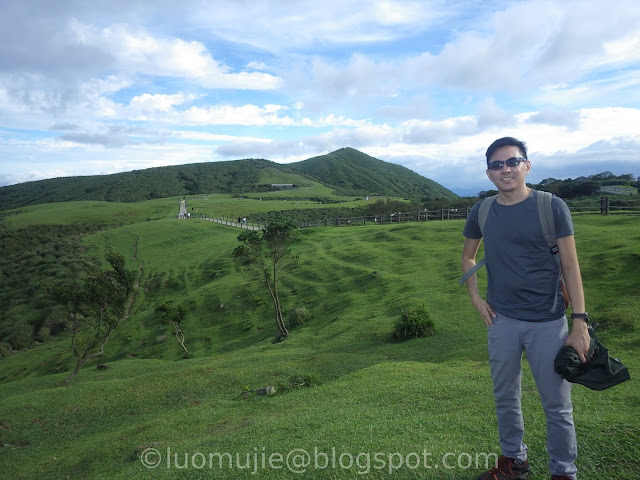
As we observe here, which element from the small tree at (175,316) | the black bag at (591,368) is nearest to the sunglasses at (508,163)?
the black bag at (591,368)

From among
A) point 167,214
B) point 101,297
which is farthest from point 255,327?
point 167,214

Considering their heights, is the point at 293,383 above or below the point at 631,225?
below

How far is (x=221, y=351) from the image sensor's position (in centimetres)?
2598

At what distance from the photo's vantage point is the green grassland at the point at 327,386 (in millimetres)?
5750

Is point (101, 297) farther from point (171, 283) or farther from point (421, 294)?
point (171, 283)

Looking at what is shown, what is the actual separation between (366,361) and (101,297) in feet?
49.6

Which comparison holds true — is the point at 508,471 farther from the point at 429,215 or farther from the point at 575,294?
the point at 429,215

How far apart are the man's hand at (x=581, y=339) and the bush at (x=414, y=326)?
1407 centimetres

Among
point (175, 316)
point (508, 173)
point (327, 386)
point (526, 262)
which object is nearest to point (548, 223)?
point (526, 262)

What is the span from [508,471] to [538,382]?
3.41 ft

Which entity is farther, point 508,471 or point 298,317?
point 298,317

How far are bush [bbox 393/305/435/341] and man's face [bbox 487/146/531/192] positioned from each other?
14.1m

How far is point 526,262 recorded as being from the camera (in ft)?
13.5

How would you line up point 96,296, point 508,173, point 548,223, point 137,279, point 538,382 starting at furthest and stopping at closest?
point 137,279 → point 96,296 → point 508,173 → point 538,382 → point 548,223
